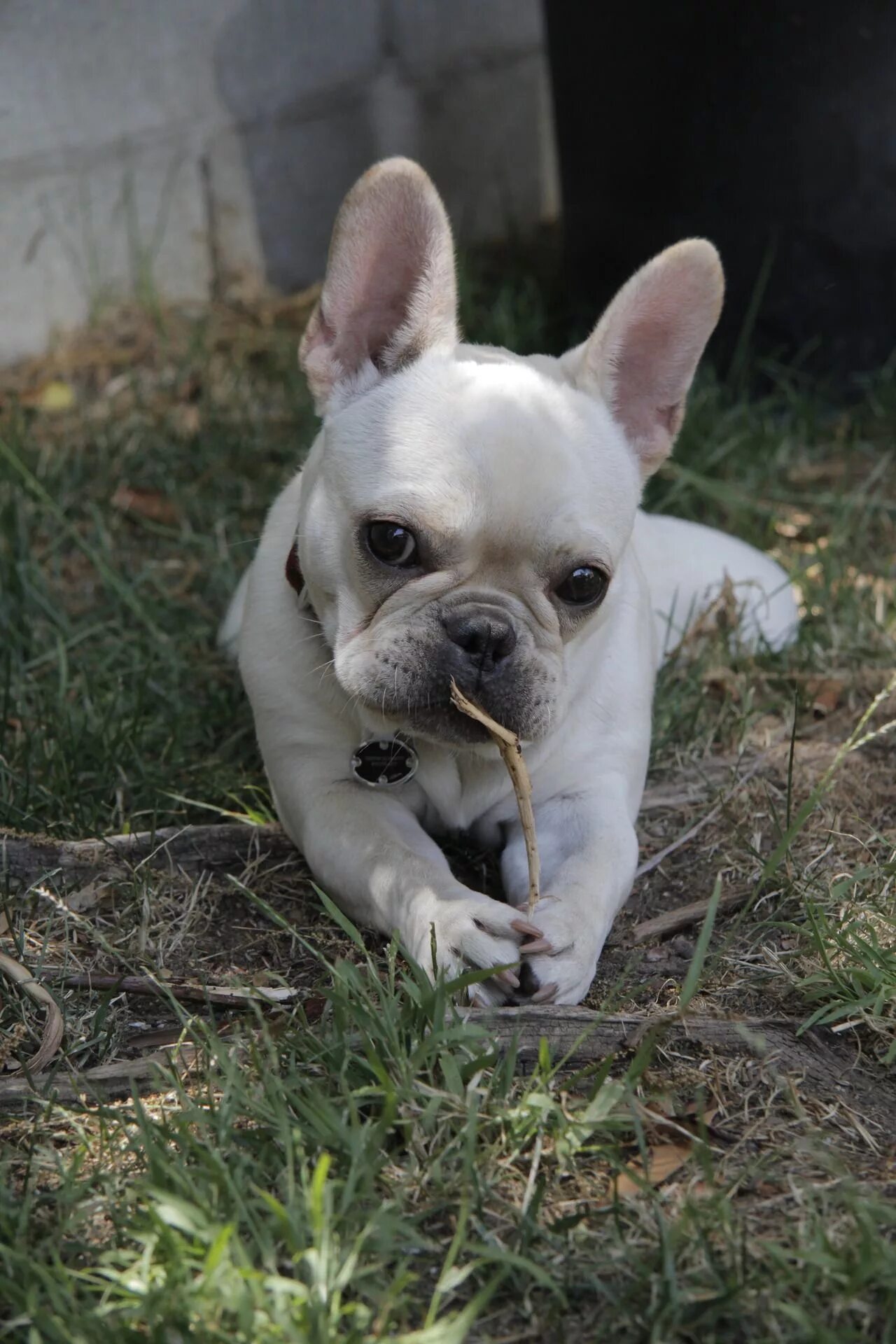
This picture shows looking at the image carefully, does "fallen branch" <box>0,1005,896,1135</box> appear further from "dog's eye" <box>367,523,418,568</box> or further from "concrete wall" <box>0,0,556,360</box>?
"concrete wall" <box>0,0,556,360</box>

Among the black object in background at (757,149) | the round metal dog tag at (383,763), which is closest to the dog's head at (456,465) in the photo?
the round metal dog tag at (383,763)

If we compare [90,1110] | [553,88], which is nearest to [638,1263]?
[90,1110]

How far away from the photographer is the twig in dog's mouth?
236 cm

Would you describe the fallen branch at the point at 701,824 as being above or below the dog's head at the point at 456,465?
below

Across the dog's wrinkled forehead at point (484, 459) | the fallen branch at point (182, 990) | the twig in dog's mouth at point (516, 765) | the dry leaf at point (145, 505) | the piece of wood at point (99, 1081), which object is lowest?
the dry leaf at point (145, 505)

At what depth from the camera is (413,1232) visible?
1.75 metres

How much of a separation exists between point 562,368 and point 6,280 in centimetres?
281

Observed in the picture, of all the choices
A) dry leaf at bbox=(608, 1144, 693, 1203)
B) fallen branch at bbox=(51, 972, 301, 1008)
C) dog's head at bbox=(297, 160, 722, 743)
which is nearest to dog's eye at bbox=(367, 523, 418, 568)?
dog's head at bbox=(297, 160, 722, 743)

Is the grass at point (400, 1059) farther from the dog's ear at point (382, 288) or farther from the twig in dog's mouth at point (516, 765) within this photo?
the dog's ear at point (382, 288)

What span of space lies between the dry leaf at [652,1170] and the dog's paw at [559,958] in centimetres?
36

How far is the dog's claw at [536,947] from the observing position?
2.27 meters

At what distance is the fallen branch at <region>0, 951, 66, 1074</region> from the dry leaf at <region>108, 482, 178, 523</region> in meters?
2.11

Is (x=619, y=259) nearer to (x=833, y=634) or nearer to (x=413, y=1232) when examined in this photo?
(x=833, y=634)

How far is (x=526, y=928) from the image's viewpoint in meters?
2.27
